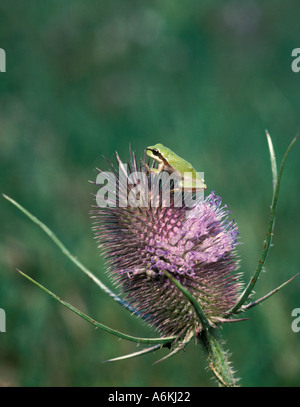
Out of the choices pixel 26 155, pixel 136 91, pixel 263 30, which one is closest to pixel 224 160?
pixel 136 91

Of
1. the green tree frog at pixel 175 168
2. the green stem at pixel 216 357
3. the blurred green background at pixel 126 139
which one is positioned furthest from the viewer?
the blurred green background at pixel 126 139

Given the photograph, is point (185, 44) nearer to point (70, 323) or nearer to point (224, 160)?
point (224, 160)

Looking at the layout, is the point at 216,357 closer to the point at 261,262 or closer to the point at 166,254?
the point at 166,254

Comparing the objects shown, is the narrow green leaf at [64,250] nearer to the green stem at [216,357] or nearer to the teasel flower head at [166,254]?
the teasel flower head at [166,254]

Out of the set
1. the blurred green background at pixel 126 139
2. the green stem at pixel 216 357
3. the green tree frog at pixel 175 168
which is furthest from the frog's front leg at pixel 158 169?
the blurred green background at pixel 126 139
